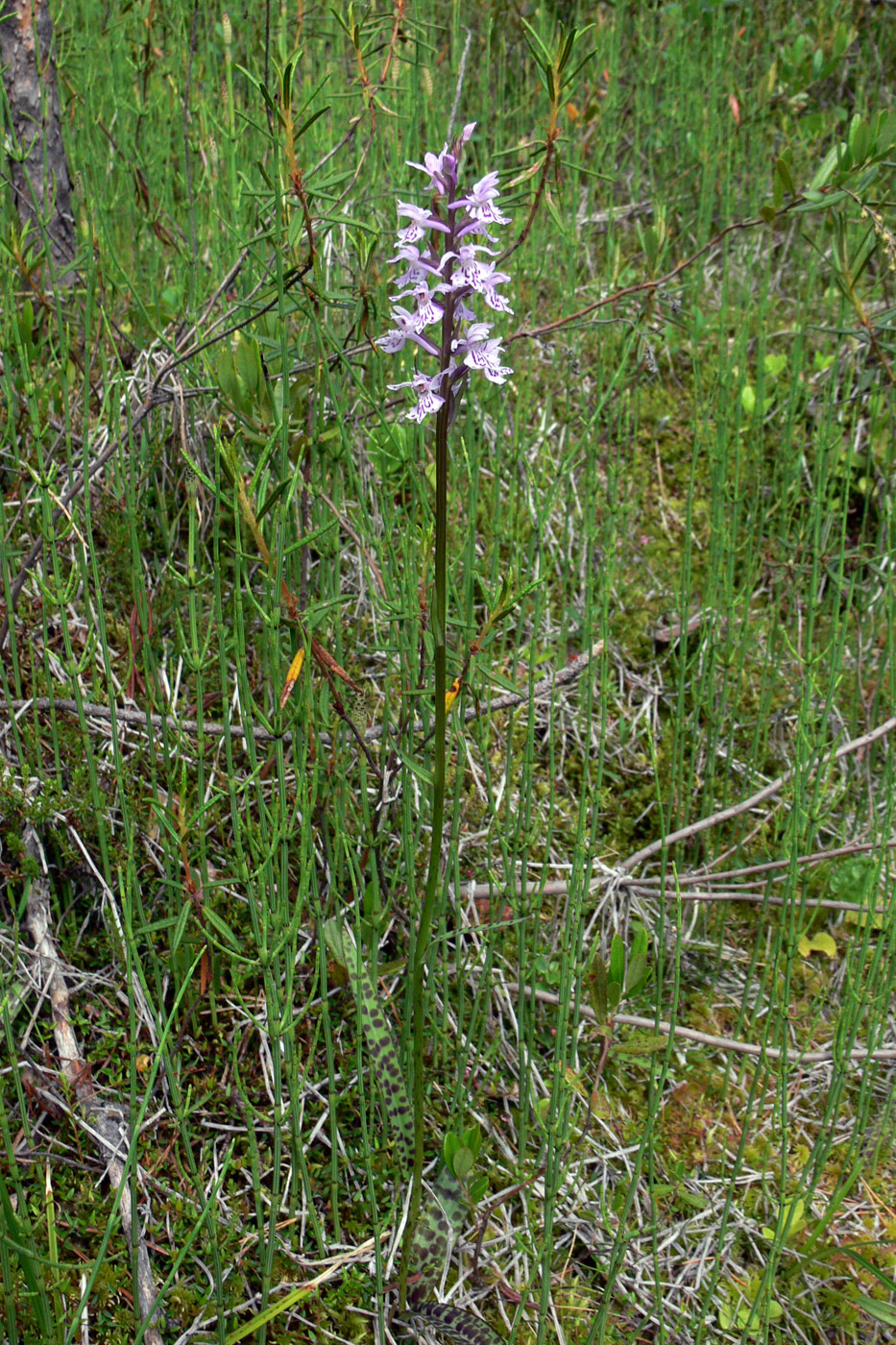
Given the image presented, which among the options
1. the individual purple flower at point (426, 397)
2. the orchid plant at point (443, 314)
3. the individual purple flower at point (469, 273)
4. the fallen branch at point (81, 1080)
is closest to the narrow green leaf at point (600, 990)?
the orchid plant at point (443, 314)

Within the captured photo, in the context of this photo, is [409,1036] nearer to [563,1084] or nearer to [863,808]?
[563,1084]

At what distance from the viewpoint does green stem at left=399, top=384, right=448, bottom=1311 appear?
1.00m

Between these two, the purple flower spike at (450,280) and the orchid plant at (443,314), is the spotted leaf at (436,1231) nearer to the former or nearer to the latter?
the orchid plant at (443,314)

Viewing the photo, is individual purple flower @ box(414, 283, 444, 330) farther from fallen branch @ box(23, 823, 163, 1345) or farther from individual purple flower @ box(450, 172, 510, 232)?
fallen branch @ box(23, 823, 163, 1345)

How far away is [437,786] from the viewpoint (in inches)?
43.5

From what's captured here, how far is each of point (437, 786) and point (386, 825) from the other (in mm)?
629

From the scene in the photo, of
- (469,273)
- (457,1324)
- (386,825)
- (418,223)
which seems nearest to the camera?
(469,273)

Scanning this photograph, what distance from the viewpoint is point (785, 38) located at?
3.76 metres

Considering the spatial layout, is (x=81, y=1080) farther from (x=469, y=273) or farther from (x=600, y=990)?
(x=469, y=273)

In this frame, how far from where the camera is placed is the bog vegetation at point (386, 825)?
4.19 ft

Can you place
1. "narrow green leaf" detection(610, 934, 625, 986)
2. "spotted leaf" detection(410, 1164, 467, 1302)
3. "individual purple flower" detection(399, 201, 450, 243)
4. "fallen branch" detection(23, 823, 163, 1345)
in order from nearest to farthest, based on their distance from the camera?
"individual purple flower" detection(399, 201, 450, 243), "fallen branch" detection(23, 823, 163, 1345), "spotted leaf" detection(410, 1164, 467, 1302), "narrow green leaf" detection(610, 934, 625, 986)

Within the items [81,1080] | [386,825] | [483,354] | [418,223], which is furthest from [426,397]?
[81,1080]

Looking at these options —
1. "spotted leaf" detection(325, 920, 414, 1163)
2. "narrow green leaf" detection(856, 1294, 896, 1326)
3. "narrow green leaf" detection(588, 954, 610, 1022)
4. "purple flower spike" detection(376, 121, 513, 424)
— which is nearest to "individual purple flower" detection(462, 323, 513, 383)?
"purple flower spike" detection(376, 121, 513, 424)

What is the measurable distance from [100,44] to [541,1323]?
10.0ft
